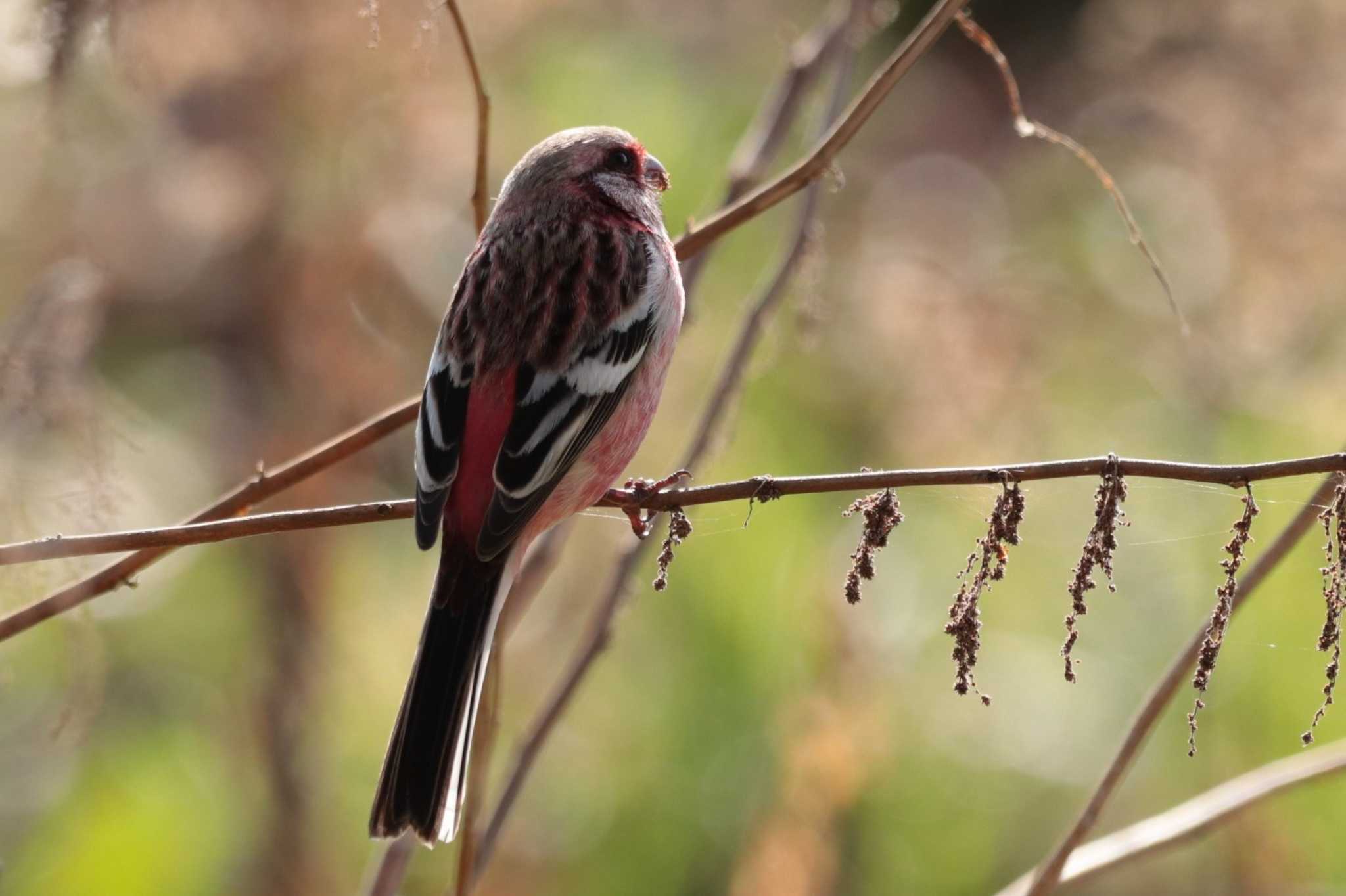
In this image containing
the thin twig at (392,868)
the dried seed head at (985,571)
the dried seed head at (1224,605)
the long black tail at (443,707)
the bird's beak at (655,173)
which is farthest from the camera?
the bird's beak at (655,173)

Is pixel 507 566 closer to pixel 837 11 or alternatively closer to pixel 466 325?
pixel 466 325

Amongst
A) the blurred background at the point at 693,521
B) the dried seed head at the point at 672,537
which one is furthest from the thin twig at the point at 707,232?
the blurred background at the point at 693,521

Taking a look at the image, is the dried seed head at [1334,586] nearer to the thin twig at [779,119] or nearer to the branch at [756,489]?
the branch at [756,489]

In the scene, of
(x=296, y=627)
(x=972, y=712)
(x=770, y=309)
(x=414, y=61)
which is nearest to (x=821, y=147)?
(x=770, y=309)

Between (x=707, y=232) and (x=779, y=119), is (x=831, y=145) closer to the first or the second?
(x=707, y=232)

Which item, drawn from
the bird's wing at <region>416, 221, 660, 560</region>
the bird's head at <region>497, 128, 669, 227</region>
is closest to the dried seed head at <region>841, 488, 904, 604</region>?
the bird's wing at <region>416, 221, 660, 560</region>

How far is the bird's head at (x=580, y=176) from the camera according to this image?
3.56 m

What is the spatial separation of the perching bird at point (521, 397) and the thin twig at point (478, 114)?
23 centimetres

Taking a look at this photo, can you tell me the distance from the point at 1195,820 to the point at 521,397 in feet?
4.97

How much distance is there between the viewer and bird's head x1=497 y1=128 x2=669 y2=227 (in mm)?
3559

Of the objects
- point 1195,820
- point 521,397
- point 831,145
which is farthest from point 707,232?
point 1195,820

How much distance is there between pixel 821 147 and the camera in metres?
2.58

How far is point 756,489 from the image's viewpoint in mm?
2178

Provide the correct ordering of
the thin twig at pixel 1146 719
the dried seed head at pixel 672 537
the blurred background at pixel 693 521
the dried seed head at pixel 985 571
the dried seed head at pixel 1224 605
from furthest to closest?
the blurred background at pixel 693 521
the thin twig at pixel 1146 719
the dried seed head at pixel 672 537
the dried seed head at pixel 985 571
the dried seed head at pixel 1224 605
